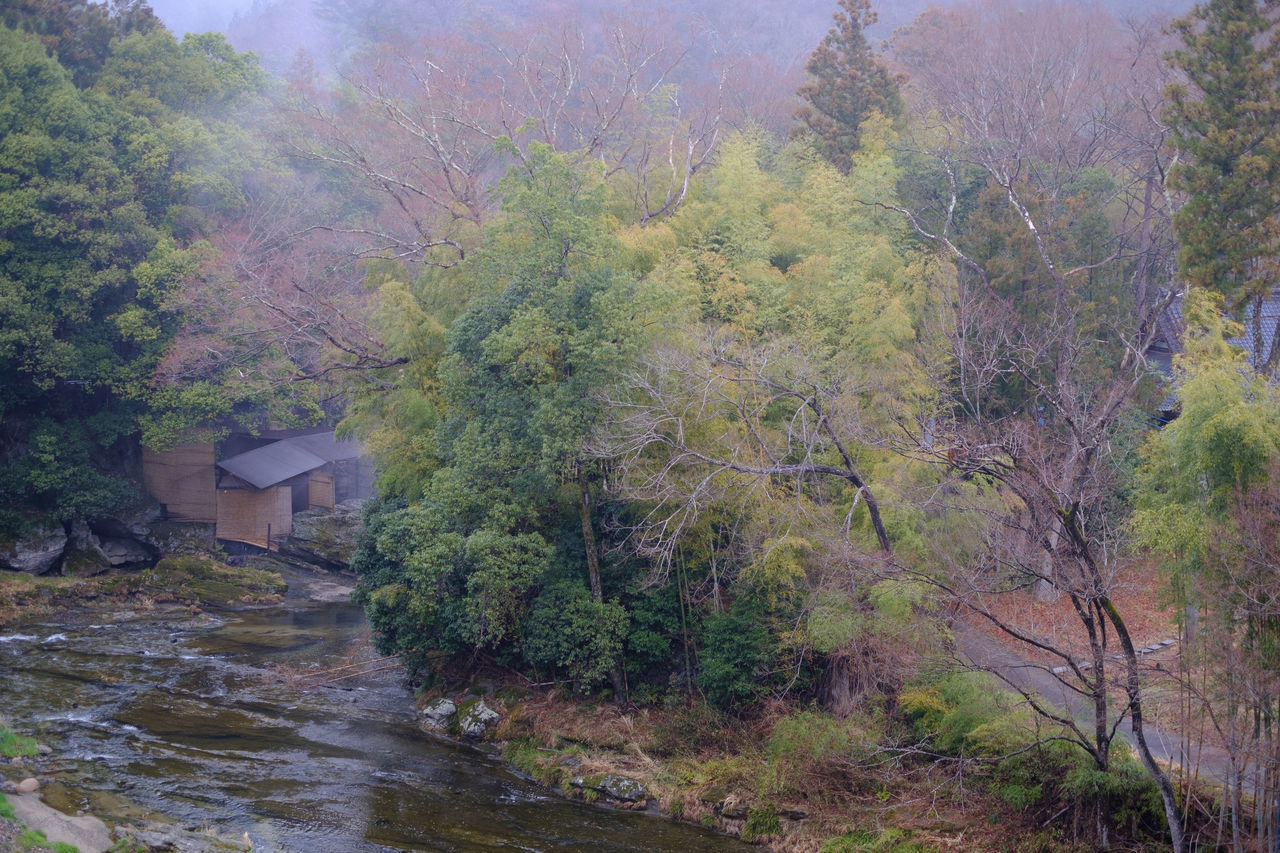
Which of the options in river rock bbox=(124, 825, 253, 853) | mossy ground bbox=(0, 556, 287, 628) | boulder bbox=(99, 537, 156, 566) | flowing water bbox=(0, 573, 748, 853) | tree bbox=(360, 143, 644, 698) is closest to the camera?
river rock bbox=(124, 825, 253, 853)

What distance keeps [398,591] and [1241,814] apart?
14.2 m

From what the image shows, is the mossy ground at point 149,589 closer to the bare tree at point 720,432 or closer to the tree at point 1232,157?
the bare tree at point 720,432

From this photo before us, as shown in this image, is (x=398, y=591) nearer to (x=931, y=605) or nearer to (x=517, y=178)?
(x=517, y=178)

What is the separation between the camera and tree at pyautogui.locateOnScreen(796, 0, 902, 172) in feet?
94.5

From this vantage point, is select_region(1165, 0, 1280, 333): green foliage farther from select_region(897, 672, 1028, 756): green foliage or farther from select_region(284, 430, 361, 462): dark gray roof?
select_region(284, 430, 361, 462): dark gray roof

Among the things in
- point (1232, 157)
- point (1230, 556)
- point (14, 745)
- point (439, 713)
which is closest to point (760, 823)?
point (439, 713)

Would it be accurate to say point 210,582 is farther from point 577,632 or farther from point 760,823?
point 760,823

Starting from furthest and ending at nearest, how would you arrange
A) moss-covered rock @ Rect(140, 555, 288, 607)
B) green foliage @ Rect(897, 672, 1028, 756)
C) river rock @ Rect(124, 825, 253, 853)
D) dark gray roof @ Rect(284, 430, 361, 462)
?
1. dark gray roof @ Rect(284, 430, 361, 462)
2. moss-covered rock @ Rect(140, 555, 288, 607)
3. green foliage @ Rect(897, 672, 1028, 756)
4. river rock @ Rect(124, 825, 253, 853)

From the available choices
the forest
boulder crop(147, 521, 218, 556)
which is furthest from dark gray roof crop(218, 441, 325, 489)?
boulder crop(147, 521, 218, 556)

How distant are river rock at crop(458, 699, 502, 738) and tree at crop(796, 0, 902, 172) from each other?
734 inches

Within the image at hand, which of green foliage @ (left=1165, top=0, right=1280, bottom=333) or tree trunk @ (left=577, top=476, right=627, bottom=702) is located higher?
green foliage @ (left=1165, top=0, right=1280, bottom=333)

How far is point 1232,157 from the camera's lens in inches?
701

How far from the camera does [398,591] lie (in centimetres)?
1891

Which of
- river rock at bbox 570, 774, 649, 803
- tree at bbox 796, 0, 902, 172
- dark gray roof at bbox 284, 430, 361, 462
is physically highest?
tree at bbox 796, 0, 902, 172
